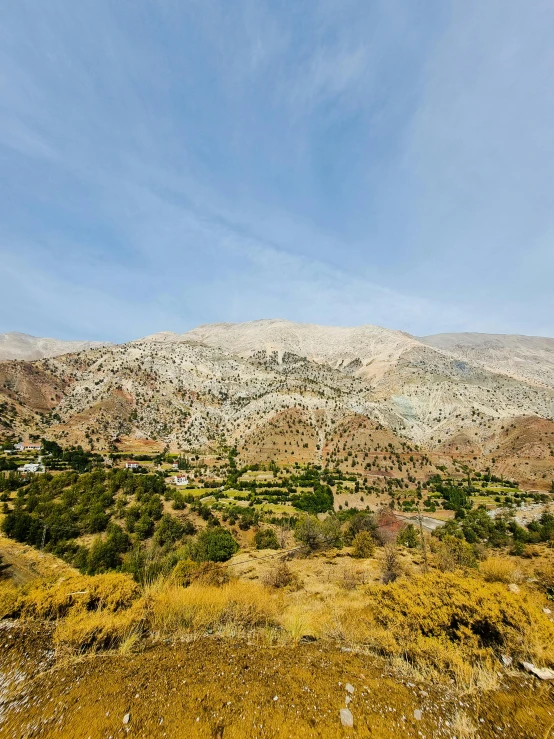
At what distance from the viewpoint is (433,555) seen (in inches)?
1141

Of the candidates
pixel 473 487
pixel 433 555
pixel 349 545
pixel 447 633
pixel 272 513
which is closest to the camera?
pixel 447 633

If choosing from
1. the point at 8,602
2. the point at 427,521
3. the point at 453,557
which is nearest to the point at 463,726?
the point at 8,602

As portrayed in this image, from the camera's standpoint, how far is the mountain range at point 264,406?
98.3 m

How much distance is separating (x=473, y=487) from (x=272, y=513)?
51323 millimetres

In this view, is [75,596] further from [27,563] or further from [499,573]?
[27,563]

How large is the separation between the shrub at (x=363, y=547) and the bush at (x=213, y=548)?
510 inches

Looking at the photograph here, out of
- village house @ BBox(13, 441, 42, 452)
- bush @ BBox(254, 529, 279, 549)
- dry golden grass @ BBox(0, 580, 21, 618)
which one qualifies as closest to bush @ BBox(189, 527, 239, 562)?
bush @ BBox(254, 529, 279, 549)

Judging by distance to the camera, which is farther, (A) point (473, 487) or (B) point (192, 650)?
(A) point (473, 487)

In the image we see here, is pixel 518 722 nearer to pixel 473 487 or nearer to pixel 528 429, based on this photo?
pixel 473 487

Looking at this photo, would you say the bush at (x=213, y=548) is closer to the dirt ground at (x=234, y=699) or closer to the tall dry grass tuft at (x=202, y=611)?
the tall dry grass tuft at (x=202, y=611)

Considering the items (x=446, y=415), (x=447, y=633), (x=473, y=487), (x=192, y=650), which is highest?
(x=446, y=415)

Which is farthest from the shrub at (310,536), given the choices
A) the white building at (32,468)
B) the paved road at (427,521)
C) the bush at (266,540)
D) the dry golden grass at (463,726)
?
the white building at (32,468)

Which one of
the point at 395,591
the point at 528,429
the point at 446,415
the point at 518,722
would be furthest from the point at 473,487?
the point at 518,722

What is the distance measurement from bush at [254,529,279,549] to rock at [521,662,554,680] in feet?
110
